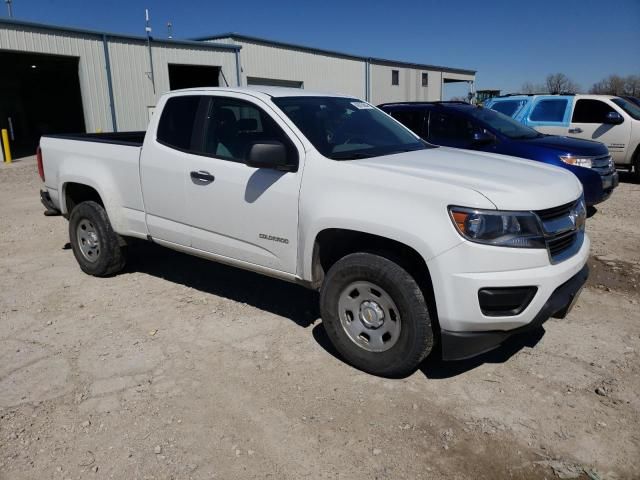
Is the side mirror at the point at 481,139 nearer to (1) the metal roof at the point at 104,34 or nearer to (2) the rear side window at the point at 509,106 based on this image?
(2) the rear side window at the point at 509,106

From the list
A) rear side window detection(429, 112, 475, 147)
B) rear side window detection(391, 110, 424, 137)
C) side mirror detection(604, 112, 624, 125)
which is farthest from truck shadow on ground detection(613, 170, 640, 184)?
rear side window detection(391, 110, 424, 137)

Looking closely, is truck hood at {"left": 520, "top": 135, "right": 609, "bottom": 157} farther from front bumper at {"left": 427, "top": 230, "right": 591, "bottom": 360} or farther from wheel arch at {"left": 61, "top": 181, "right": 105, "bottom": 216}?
wheel arch at {"left": 61, "top": 181, "right": 105, "bottom": 216}

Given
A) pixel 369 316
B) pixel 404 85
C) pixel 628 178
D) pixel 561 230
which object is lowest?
pixel 628 178

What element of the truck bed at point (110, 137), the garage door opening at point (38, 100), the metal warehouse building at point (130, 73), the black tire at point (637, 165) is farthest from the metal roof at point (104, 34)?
the black tire at point (637, 165)

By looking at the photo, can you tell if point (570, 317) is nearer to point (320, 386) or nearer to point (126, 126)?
point (320, 386)

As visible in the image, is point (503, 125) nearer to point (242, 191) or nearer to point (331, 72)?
point (242, 191)

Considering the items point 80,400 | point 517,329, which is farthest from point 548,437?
point 80,400

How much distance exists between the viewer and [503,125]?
8.32m

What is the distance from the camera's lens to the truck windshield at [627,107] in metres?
11.3

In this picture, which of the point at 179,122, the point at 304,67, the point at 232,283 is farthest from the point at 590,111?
the point at 304,67

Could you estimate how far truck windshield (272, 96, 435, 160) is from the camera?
13.0ft

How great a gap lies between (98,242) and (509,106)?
31.2ft

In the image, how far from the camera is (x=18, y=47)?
1659 centimetres

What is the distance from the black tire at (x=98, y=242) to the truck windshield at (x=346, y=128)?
2.35 metres
